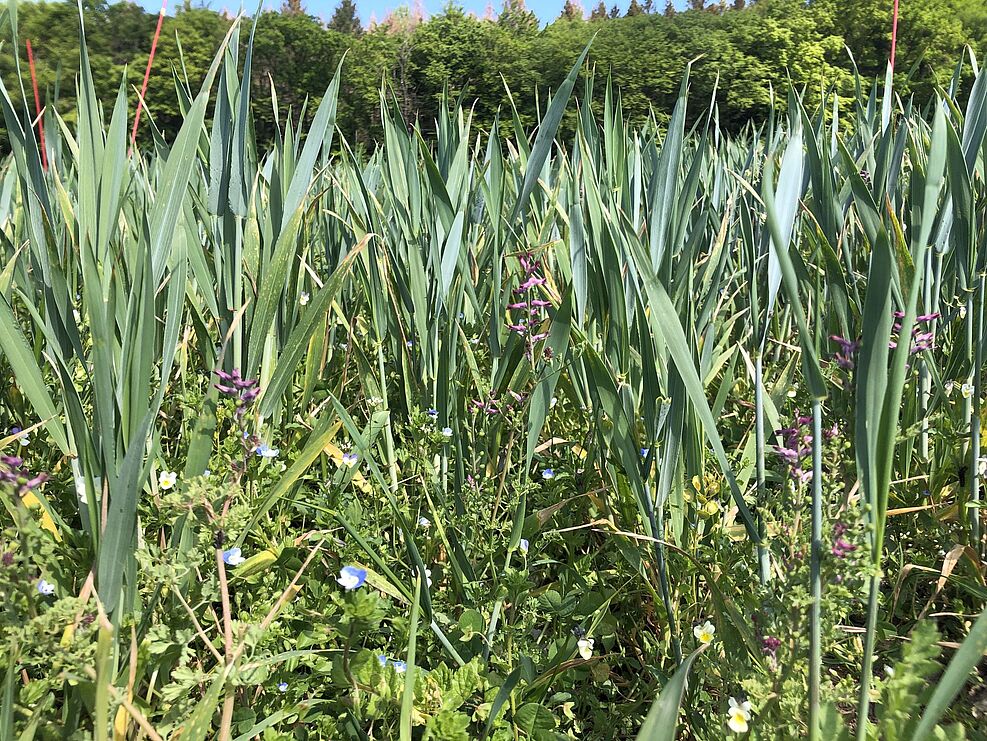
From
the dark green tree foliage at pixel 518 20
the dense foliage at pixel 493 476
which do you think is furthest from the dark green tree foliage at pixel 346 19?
the dense foliage at pixel 493 476

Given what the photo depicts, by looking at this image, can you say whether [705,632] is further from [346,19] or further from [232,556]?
[346,19]

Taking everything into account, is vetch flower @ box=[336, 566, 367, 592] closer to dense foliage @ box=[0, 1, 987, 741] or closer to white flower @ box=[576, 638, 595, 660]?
dense foliage @ box=[0, 1, 987, 741]

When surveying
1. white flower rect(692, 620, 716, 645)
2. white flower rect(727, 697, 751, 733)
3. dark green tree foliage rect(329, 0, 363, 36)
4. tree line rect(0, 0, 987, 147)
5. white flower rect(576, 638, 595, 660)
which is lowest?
white flower rect(576, 638, 595, 660)

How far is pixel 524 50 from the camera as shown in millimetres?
8133

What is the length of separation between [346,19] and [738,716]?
22.9 metres

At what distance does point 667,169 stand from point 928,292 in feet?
1.43

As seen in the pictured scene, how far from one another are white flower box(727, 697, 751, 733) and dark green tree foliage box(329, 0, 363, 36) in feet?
68.5

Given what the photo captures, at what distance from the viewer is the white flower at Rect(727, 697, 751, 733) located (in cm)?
60

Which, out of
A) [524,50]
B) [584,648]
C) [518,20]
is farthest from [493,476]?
[518,20]

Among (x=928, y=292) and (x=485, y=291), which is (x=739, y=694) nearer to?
(x=928, y=292)

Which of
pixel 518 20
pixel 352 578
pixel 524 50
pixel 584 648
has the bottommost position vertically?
pixel 584 648

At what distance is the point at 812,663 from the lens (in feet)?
1.74

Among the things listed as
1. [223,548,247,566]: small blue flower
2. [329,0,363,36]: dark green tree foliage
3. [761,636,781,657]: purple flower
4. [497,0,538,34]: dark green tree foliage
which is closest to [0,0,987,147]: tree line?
[497,0,538,34]: dark green tree foliage

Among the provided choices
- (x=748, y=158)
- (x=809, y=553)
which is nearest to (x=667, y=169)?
(x=809, y=553)
